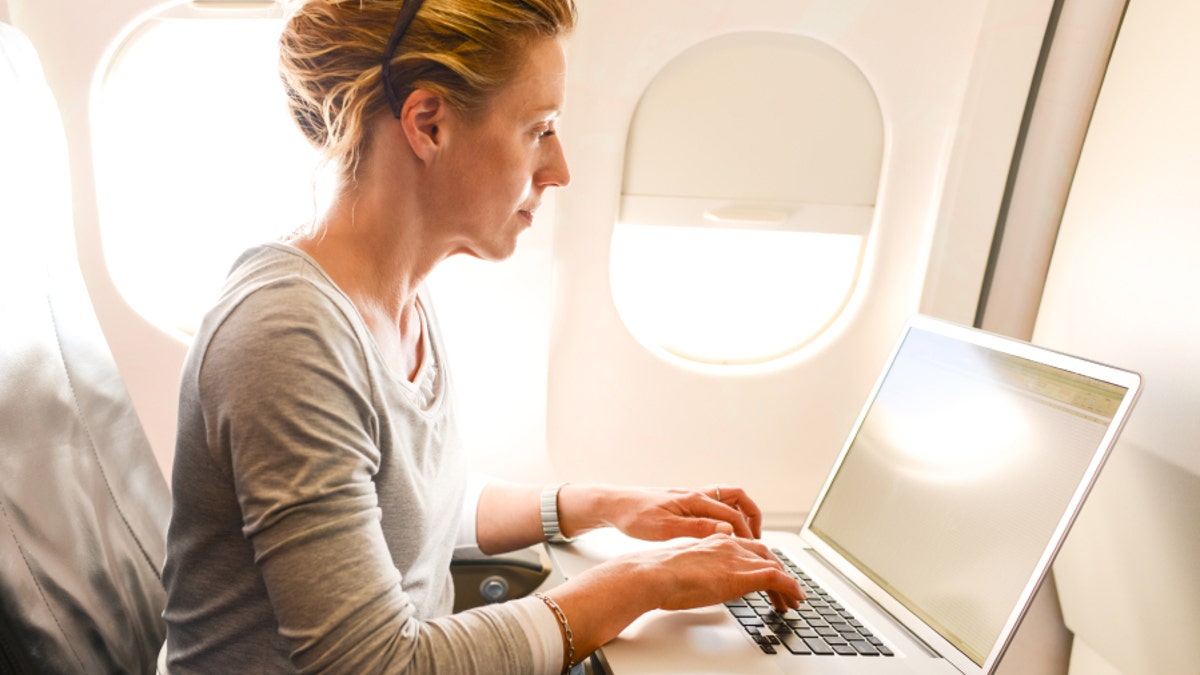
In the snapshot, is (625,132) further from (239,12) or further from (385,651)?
(385,651)

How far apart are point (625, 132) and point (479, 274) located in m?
0.33

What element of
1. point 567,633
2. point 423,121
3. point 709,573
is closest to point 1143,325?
point 709,573

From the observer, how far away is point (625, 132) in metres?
1.32

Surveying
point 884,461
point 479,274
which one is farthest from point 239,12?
point 884,461

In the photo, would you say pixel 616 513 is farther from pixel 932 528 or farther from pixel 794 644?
pixel 932 528

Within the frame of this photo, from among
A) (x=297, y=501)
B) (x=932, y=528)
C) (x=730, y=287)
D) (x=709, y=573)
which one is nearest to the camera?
(x=297, y=501)

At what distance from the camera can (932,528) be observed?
1.05m

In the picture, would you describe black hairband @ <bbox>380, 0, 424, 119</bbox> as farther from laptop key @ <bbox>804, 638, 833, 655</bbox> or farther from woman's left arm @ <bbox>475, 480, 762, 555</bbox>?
laptop key @ <bbox>804, 638, 833, 655</bbox>

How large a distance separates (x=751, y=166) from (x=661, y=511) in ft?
2.02

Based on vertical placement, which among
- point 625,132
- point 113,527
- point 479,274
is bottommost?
point 113,527

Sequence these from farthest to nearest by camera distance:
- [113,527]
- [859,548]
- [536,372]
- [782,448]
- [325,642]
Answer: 1. [782,448]
2. [536,372]
3. [859,548]
4. [113,527]
5. [325,642]

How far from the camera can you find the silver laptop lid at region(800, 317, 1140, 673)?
89 centimetres

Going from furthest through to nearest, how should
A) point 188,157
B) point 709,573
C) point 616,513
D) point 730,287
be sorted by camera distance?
1. point 730,287
2. point 188,157
3. point 616,513
4. point 709,573

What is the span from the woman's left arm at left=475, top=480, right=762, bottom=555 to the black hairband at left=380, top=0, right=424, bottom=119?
61 cm
